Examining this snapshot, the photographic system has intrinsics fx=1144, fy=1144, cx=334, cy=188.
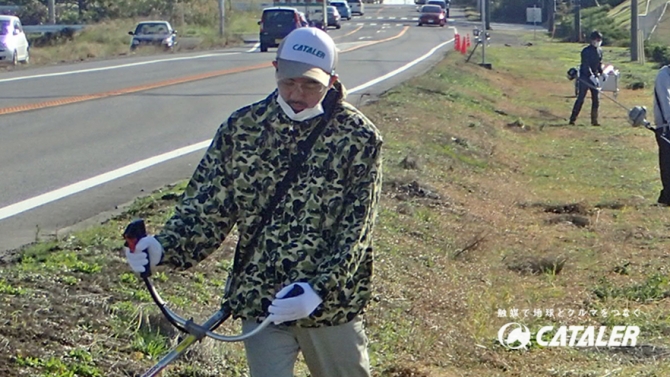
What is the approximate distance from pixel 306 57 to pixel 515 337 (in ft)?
12.8

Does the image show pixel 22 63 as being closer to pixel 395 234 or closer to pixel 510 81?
pixel 510 81

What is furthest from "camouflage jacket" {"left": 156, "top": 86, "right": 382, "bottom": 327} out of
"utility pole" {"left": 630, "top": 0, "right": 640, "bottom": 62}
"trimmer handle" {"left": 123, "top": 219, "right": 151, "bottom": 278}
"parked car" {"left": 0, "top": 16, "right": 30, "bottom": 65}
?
"utility pole" {"left": 630, "top": 0, "right": 640, "bottom": 62}

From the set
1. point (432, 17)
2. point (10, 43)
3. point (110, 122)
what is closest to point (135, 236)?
point (110, 122)

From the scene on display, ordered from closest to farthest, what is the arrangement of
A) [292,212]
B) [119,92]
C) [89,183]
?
[292,212] < [89,183] < [119,92]

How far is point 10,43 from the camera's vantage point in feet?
102

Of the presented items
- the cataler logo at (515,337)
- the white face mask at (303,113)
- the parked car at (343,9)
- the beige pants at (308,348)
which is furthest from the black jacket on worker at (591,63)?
the parked car at (343,9)

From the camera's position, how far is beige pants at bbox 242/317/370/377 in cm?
383

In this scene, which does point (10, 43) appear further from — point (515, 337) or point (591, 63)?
point (515, 337)

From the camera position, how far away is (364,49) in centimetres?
4256

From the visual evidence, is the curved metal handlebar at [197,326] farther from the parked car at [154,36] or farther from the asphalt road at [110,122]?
the parked car at [154,36]

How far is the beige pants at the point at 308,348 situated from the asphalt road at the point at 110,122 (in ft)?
14.6

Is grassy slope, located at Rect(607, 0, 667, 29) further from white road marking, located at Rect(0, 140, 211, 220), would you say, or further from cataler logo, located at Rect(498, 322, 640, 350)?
cataler logo, located at Rect(498, 322, 640, 350)

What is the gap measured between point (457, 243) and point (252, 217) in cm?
626

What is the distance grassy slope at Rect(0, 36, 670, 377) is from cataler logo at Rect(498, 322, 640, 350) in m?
0.12
